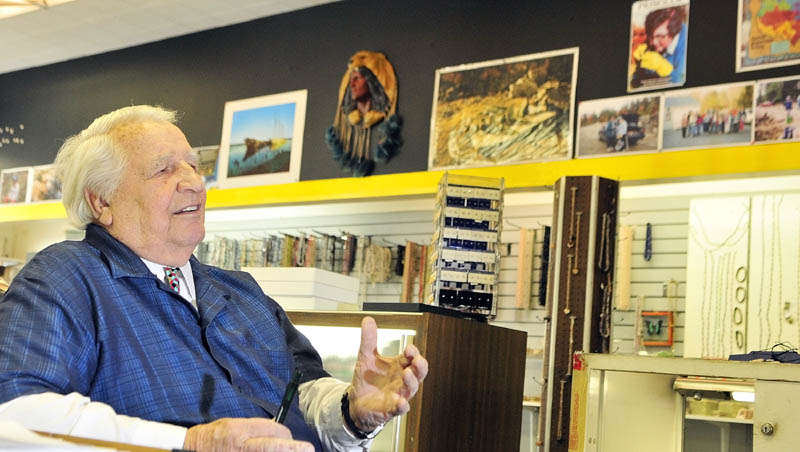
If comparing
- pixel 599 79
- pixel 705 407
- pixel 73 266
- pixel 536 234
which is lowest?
pixel 705 407

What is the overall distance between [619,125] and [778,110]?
38.0 inches

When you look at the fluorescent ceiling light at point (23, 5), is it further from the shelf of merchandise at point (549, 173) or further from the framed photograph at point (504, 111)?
the framed photograph at point (504, 111)

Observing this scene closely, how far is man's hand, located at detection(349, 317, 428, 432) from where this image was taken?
6.31 ft

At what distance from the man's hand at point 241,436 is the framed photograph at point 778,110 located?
4.67 m

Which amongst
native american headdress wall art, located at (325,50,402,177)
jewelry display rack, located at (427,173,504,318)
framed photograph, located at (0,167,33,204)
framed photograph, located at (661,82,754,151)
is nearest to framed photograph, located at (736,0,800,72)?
framed photograph, located at (661,82,754,151)

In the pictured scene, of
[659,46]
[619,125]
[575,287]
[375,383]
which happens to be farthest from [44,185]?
[375,383]

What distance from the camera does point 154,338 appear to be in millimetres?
2049

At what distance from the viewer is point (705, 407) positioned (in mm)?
3379

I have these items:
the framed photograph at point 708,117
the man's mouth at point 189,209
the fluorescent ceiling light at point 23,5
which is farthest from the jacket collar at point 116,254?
the fluorescent ceiling light at point 23,5

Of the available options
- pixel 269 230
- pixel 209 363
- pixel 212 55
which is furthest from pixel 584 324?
pixel 212 55

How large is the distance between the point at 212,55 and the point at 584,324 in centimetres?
515

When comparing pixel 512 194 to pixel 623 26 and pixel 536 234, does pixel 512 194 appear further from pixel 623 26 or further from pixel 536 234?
pixel 623 26

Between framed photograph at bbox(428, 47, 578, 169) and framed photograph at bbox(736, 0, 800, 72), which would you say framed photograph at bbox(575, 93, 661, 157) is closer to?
framed photograph at bbox(428, 47, 578, 169)

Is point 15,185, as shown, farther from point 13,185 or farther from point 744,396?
point 744,396
